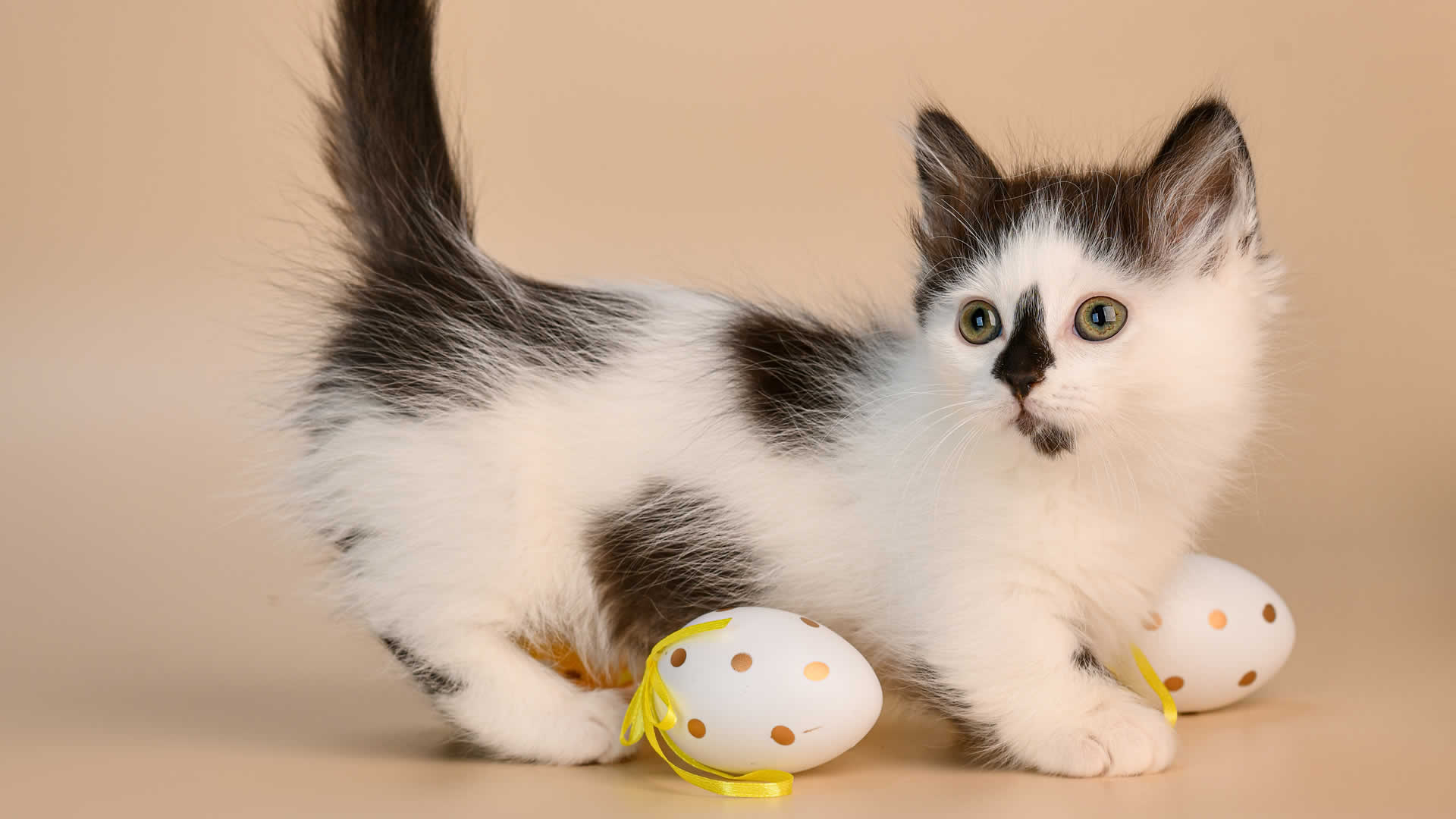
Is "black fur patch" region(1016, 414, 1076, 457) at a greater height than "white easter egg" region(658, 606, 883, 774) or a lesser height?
greater

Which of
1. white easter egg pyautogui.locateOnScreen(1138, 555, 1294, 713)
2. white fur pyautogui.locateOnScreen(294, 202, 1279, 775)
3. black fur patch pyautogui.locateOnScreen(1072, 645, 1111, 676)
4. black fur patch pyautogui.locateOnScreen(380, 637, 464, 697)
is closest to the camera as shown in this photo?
white fur pyautogui.locateOnScreen(294, 202, 1279, 775)

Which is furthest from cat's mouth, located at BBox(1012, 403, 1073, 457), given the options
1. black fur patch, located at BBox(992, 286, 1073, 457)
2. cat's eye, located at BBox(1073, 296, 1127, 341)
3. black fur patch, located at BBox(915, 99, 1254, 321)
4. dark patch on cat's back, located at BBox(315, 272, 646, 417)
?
dark patch on cat's back, located at BBox(315, 272, 646, 417)

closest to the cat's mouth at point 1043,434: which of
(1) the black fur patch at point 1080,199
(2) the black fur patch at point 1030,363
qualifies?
(2) the black fur patch at point 1030,363

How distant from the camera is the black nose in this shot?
1.98 m

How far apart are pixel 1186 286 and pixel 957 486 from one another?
1.40ft

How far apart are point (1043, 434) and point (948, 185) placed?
452 millimetres

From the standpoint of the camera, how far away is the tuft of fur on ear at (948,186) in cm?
226

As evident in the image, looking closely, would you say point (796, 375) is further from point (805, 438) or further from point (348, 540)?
point (348, 540)

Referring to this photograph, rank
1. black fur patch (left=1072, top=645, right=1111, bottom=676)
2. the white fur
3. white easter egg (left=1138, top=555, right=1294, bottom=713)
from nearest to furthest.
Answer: the white fur
black fur patch (left=1072, top=645, right=1111, bottom=676)
white easter egg (left=1138, top=555, right=1294, bottom=713)

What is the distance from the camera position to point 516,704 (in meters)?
2.30

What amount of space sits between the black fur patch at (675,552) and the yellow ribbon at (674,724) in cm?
25

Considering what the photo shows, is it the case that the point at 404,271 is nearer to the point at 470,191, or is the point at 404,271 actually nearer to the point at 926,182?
the point at 470,191

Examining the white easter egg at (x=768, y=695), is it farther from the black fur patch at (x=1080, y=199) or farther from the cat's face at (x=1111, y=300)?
the black fur patch at (x=1080, y=199)

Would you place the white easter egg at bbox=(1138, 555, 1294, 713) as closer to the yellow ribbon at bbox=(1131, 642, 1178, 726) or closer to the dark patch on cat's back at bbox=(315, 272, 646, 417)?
the yellow ribbon at bbox=(1131, 642, 1178, 726)
